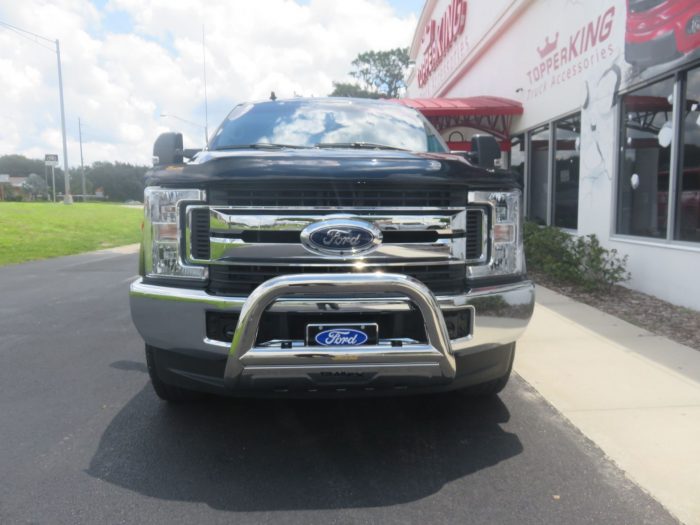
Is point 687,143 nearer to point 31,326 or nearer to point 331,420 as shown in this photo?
point 331,420

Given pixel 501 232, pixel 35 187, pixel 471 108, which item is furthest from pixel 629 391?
pixel 35 187

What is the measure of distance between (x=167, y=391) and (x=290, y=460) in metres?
0.97

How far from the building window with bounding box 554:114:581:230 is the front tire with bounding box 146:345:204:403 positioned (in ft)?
23.6

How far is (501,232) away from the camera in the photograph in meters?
2.94

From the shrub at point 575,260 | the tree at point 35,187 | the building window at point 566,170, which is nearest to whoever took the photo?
the shrub at point 575,260

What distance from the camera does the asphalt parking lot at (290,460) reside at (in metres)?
2.47

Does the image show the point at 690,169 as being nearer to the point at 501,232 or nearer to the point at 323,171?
the point at 501,232

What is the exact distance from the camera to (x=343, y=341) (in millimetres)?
2586

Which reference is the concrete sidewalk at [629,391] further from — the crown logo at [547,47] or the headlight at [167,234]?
the crown logo at [547,47]

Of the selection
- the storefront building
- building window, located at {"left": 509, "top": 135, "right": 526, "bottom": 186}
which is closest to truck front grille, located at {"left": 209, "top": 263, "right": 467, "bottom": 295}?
the storefront building

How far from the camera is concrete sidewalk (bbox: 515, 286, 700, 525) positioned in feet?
9.25

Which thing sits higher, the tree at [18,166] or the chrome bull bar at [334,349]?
the tree at [18,166]

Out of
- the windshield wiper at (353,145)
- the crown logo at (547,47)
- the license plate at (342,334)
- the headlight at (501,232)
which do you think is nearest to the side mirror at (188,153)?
the windshield wiper at (353,145)

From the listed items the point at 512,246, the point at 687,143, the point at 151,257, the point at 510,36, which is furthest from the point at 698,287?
the point at 510,36
